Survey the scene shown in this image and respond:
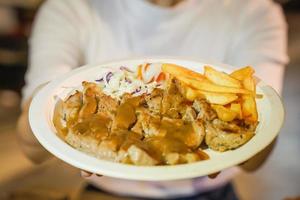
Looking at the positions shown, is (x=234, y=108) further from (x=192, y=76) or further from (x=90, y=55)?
(x=90, y=55)

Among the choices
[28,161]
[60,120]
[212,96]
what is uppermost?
[212,96]

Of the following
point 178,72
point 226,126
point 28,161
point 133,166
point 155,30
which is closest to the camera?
point 133,166

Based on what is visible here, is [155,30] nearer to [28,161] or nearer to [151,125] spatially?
[151,125]

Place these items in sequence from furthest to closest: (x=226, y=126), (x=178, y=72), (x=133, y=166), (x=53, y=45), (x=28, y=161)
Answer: (x=28, y=161)
(x=53, y=45)
(x=178, y=72)
(x=226, y=126)
(x=133, y=166)

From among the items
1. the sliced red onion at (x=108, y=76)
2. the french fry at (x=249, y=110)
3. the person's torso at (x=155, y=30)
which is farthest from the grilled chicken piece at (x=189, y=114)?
the person's torso at (x=155, y=30)

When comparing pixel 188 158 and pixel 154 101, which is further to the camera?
pixel 154 101

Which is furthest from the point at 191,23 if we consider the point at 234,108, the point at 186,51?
the point at 234,108

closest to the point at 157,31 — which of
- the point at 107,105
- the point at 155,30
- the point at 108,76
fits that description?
the point at 155,30

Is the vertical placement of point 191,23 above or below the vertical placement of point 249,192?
above
